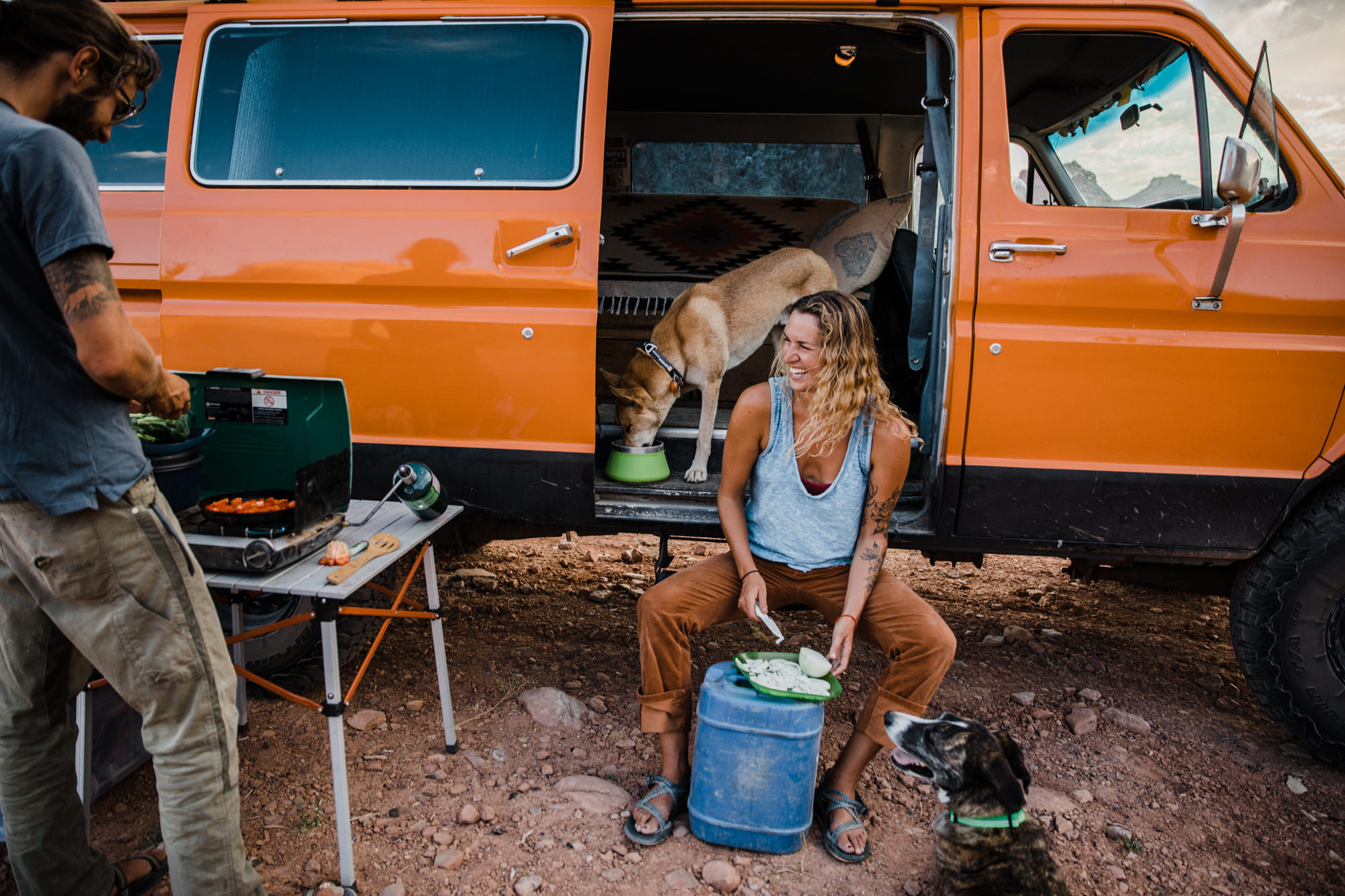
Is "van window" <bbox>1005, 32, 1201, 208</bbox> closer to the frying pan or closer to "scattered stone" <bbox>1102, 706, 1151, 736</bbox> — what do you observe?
"scattered stone" <bbox>1102, 706, 1151, 736</bbox>

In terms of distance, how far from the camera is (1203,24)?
2562 millimetres

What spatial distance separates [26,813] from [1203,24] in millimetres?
3967

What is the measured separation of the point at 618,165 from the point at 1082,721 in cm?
401

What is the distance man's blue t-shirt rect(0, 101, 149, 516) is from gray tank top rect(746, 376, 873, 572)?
1665 mm

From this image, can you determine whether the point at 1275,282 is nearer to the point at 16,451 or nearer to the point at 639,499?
the point at 639,499

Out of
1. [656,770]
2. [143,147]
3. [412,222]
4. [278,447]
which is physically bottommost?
[656,770]

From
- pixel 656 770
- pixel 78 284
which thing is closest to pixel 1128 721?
pixel 656 770

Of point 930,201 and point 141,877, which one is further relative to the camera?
point 930,201

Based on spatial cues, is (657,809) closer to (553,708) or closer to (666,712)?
(666,712)

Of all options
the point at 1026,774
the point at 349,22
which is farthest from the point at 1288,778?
the point at 349,22

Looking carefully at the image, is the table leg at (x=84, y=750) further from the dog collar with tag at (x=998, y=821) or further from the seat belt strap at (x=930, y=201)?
the seat belt strap at (x=930, y=201)

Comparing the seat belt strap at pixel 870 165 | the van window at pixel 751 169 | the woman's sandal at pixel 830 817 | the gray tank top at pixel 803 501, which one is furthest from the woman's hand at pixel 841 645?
the van window at pixel 751 169

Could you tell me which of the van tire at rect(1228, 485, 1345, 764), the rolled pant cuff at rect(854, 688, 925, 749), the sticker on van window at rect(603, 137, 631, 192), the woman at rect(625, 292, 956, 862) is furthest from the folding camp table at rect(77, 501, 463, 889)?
the sticker on van window at rect(603, 137, 631, 192)

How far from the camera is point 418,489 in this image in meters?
2.36
